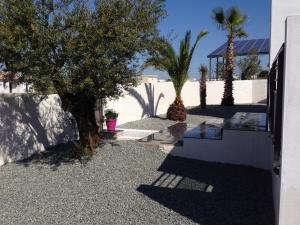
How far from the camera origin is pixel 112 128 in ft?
39.2

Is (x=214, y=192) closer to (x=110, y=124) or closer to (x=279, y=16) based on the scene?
(x=279, y=16)

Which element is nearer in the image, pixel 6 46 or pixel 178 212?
pixel 178 212

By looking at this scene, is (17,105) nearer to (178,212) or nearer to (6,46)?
(6,46)

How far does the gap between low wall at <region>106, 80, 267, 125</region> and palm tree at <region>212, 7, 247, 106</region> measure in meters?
2.17

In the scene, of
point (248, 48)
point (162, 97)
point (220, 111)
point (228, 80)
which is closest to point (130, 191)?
point (162, 97)

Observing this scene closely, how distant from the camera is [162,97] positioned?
18.4 metres

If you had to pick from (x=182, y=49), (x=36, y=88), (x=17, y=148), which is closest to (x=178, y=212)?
(x=36, y=88)

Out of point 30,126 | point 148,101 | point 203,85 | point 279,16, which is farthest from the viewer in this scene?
point 203,85

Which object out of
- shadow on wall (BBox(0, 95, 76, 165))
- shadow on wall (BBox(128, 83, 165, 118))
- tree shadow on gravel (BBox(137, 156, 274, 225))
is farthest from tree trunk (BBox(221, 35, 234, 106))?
tree shadow on gravel (BBox(137, 156, 274, 225))

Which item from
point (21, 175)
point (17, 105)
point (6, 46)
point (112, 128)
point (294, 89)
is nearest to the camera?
point (294, 89)

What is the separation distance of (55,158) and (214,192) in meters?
4.14

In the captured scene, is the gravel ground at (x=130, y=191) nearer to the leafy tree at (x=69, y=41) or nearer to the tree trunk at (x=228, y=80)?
the leafy tree at (x=69, y=41)

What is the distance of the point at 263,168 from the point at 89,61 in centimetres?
454

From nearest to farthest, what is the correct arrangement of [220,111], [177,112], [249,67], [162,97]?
[177,112]
[162,97]
[220,111]
[249,67]
